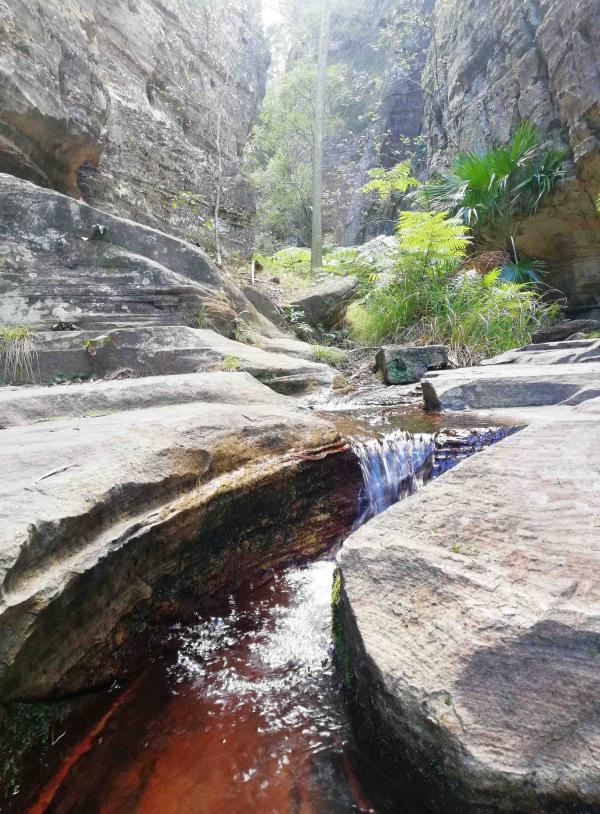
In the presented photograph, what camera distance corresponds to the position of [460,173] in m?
9.75

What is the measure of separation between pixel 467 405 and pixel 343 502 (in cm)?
174

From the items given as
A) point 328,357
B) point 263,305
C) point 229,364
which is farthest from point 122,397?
point 263,305

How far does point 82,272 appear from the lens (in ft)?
15.8

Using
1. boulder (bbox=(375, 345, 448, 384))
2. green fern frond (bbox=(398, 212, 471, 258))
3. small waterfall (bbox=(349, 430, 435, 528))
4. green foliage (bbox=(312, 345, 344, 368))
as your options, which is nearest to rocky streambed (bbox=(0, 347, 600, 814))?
small waterfall (bbox=(349, 430, 435, 528))

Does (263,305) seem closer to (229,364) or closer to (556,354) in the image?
(229,364)

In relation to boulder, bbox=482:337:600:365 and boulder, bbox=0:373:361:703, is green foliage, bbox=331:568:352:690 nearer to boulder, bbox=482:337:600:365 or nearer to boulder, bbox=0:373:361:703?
boulder, bbox=0:373:361:703

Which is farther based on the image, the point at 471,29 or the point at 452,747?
the point at 471,29

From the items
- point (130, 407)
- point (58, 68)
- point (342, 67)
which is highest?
point (342, 67)

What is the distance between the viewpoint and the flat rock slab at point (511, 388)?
360cm

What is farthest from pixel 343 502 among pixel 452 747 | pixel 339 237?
pixel 339 237

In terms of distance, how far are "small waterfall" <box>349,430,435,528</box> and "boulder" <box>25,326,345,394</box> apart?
1.80 m

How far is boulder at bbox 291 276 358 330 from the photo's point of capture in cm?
850

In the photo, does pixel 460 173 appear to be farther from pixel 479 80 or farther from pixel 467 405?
pixel 467 405

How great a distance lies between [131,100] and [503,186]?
6.87 metres
